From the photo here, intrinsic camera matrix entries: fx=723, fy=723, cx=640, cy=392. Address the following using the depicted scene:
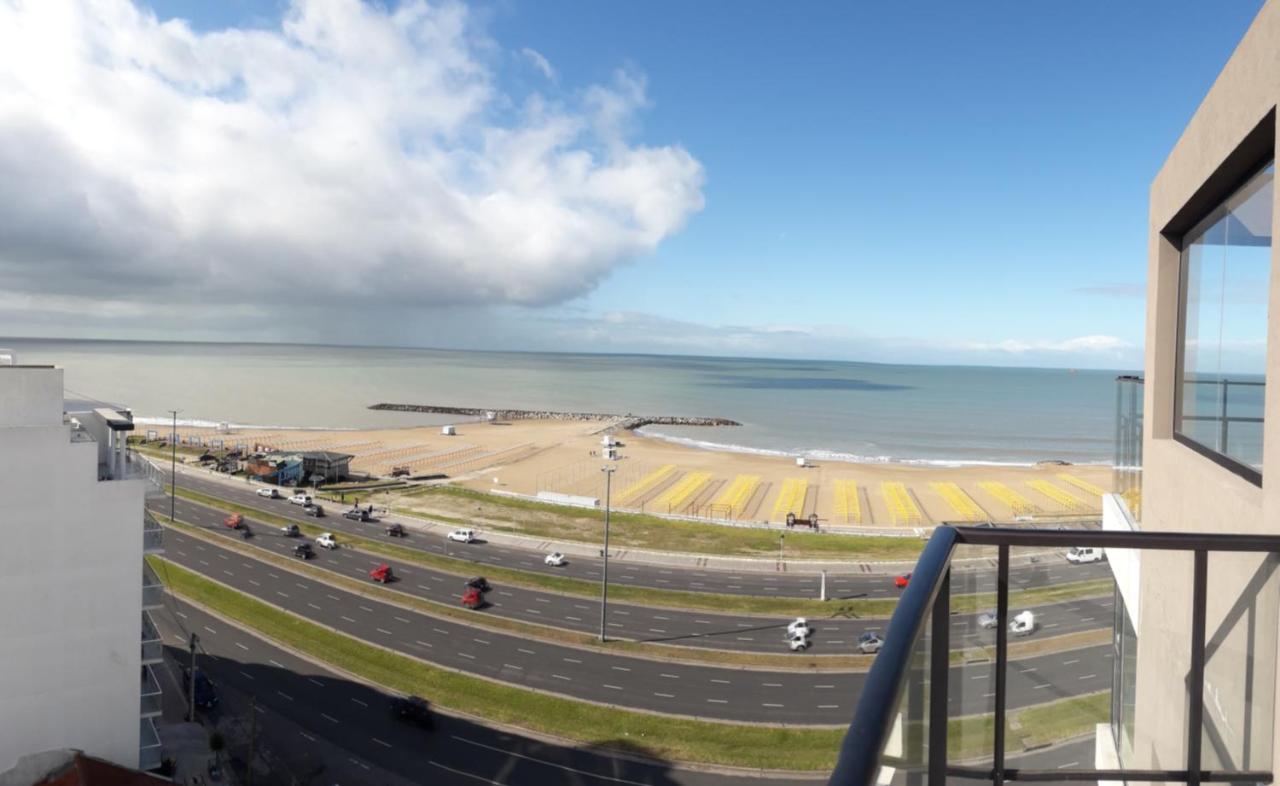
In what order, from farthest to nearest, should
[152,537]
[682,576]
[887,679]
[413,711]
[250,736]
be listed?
[682,576] → [413,711] → [250,736] → [152,537] → [887,679]

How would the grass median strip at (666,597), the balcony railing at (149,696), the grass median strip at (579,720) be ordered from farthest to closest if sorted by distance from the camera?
the grass median strip at (666,597)
the grass median strip at (579,720)
the balcony railing at (149,696)

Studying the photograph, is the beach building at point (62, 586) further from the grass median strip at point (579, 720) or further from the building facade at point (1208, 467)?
the building facade at point (1208, 467)

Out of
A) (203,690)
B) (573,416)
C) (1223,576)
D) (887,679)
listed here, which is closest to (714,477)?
(203,690)

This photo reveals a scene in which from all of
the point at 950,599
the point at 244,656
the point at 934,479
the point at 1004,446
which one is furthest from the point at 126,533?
the point at 1004,446

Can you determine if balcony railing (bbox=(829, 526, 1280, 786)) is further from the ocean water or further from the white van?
the ocean water

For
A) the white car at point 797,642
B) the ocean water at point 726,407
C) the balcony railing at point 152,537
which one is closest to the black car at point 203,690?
the balcony railing at point 152,537

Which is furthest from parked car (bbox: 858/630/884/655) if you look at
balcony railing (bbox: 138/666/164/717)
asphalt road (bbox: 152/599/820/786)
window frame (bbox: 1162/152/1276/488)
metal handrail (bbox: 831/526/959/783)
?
metal handrail (bbox: 831/526/959/783)

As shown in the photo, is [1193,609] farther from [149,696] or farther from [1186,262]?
[149,696]
